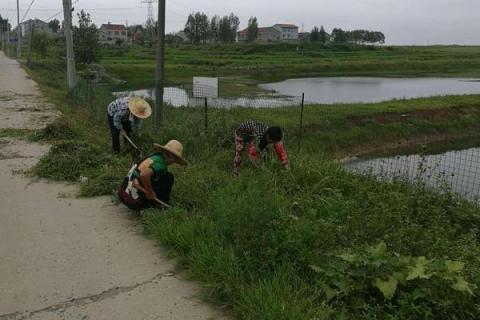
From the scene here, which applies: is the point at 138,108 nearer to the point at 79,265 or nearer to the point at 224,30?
the point at 79,265

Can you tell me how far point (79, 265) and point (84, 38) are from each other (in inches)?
1379

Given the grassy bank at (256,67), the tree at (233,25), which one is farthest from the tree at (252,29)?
the grassy bank at (256,67)

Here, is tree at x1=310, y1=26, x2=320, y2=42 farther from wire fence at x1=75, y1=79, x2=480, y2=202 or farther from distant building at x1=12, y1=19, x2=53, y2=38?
wire fence at x1=75, y1=79, x2=480, y2=202

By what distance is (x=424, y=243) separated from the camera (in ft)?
14.1

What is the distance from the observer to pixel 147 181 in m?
5.07

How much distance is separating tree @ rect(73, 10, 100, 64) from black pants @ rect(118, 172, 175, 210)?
110ft

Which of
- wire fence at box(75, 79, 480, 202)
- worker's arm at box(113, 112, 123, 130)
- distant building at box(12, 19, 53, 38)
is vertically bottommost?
wire fence at box(75, 79, 480, 202)

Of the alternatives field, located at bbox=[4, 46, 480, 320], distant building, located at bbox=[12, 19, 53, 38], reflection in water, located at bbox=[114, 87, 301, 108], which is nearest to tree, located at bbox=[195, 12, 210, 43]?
distant building, located at bbox=[12, 19, 53, 38]

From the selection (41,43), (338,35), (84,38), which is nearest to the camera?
(84,38)

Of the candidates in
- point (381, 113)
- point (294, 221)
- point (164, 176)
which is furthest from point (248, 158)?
point (381, 113)

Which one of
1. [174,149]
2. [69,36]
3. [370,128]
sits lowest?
[370,128]

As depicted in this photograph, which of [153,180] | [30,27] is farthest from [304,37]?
[153,180]

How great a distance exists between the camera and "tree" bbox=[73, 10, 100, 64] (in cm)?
3603

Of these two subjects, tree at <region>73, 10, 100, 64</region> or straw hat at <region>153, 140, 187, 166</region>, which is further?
tree at <region>73, 10, 100, 64</region>
